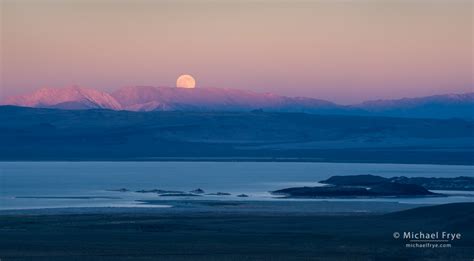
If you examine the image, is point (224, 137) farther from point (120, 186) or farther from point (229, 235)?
point (229, 235)

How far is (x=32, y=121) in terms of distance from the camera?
527ft

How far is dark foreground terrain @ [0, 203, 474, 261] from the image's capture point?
2916 centimetres

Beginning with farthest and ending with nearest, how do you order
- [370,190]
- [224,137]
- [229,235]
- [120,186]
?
[224,137] < [120,186] < [370,190] < [229,235]

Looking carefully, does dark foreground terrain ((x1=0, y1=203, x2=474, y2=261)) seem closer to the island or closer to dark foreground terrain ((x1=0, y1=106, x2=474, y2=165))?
the island

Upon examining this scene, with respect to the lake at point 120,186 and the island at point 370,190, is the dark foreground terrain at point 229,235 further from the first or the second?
the island at point 370,190

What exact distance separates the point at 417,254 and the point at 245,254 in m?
4.14

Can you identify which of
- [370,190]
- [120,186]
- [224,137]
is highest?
[224,137]

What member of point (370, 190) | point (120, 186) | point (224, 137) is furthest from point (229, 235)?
point (224, 137)

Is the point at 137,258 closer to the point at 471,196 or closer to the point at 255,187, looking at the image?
the point at 471,196

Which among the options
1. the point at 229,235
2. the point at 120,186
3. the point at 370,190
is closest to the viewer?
the point at 229,235

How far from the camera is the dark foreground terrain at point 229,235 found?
29.2 metres

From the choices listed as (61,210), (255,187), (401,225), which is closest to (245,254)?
(401,225)

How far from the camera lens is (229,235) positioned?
34438 mm

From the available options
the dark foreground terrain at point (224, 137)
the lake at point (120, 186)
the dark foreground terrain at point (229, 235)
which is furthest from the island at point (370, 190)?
the dark foreground terrain at point (224, 137)
